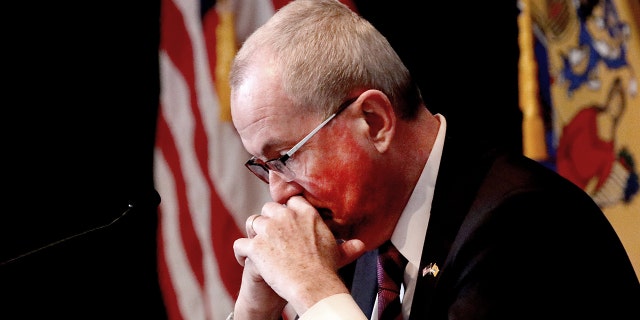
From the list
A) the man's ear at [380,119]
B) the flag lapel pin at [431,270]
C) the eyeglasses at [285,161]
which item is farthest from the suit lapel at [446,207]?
the eyeglasses at [285,161]

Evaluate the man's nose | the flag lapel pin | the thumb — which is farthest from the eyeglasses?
the flag lapel pin

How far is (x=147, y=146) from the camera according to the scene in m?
2.88

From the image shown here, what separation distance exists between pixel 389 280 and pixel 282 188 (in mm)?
301

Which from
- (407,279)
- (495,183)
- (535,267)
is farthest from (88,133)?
(535,267)

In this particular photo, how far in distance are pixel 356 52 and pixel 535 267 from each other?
58 centimetres

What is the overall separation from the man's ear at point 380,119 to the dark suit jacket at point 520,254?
0.52 ft

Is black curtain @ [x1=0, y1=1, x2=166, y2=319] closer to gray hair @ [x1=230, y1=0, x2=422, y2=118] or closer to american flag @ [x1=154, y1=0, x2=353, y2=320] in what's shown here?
american flag @ [x1=154, y1=0, x2=353, y2=320]

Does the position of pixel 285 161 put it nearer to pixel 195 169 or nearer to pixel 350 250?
pixel 350 250

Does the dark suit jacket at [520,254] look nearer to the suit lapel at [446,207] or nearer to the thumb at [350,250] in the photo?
the suit lapel at [446,207]

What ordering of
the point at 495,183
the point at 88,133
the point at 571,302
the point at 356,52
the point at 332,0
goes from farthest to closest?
the point at 88,133
the point at 332,0
the point at 356,52
the point at 495,183
the point at 571,302

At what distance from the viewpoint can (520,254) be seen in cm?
137

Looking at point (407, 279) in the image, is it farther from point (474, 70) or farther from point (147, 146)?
point (474, 70)

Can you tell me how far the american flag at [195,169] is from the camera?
112 inches

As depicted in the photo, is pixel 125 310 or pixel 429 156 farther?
pixel 125 310
